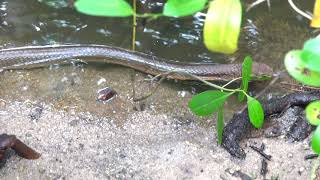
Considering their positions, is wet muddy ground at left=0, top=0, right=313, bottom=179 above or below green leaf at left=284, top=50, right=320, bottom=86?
below

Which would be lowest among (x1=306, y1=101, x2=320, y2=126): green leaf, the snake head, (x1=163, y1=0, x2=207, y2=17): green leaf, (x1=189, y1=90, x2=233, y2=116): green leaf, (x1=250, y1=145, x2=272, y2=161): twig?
(x1=250, y1=145, x2=272, y2=161): twig

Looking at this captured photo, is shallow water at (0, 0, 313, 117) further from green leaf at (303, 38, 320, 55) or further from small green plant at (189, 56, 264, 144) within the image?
green leaf at (303, 38, 320, 55)

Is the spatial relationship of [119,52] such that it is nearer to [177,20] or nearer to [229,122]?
[177,20]

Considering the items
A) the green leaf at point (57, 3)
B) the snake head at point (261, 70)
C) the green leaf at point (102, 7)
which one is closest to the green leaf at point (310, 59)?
the green leaf at point (102, 7)

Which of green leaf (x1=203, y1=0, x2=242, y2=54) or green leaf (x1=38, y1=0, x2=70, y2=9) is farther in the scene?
green leaf (x1=38, y1=0, x2=70, y2=9)

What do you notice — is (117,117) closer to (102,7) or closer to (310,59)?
(102,7)

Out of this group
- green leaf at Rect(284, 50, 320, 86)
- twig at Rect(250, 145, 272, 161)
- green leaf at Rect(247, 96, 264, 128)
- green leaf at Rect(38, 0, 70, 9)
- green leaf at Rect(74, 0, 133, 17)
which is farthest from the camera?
green leaf at Rect(38, 0, 70, 9)

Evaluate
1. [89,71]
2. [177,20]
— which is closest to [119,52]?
[89,71]

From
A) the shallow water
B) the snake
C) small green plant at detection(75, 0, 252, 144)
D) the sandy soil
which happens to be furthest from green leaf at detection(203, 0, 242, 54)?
the snake
